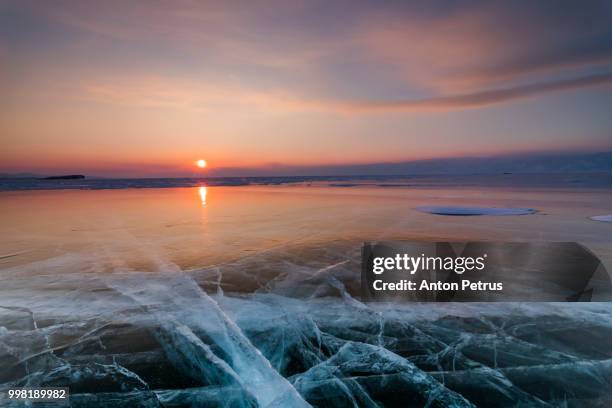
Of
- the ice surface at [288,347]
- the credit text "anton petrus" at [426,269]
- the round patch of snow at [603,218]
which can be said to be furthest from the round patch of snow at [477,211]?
the ice surface at [288,347]

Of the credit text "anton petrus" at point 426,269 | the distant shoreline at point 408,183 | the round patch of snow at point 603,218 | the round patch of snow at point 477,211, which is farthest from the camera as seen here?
the distant shoreline at point 408,183

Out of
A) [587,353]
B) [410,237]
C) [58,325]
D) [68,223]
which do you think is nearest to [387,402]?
[587,353]

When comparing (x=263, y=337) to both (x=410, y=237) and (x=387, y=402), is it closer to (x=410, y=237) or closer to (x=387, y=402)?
(x=387, y=402)

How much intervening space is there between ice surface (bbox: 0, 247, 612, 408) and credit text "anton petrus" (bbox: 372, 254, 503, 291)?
1.11 ft

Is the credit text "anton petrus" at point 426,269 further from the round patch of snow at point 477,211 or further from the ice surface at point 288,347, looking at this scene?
the round patch of snow at point 477,211

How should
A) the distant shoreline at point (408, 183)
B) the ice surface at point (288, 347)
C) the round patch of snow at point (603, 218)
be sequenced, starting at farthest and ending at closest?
the distant shoreline at point (408, 183) → the round patch of snow at point (603, 218) → the ice surface at point (288, 347)

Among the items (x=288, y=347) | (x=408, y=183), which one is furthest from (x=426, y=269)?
(x=408, y=183)

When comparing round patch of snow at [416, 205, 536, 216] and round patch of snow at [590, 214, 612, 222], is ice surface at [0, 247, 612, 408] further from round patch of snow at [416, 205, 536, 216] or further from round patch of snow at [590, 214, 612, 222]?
round patch of snow at [416, 205, 536, 216]

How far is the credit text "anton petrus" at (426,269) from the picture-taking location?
13.1ft

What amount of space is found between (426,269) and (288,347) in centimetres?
223

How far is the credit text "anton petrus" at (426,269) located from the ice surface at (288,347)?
1.11 ft

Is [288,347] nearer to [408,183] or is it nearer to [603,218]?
[603,218]

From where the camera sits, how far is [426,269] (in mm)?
4246

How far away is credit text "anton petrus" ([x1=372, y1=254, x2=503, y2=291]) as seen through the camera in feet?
13.1
